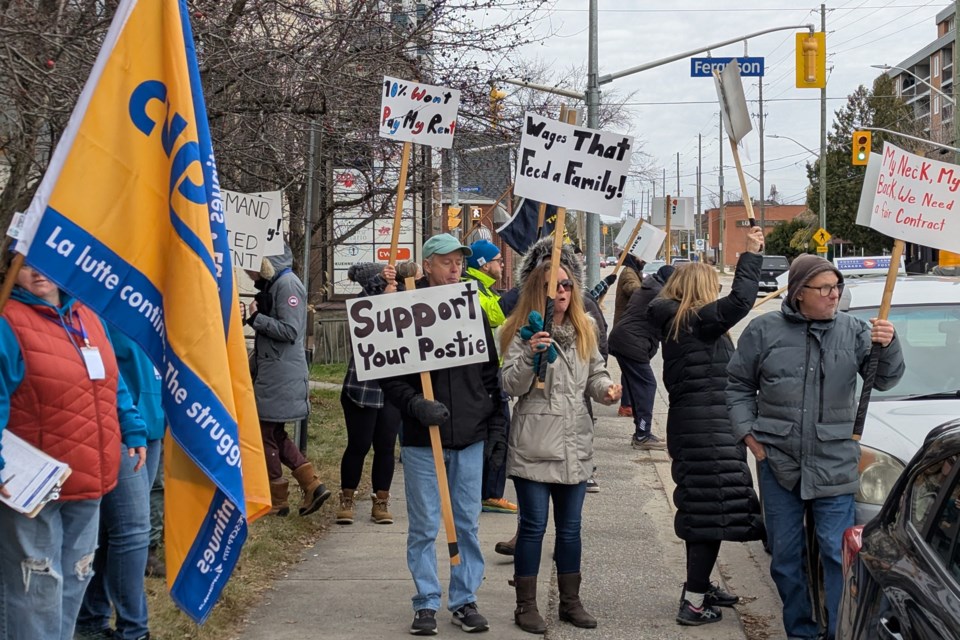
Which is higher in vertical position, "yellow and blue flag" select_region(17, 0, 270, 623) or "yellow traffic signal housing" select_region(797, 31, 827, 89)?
"yellow traffic signal housing" select_region(797, 31, 827, 89)

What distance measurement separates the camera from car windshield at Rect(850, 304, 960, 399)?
6.68 m

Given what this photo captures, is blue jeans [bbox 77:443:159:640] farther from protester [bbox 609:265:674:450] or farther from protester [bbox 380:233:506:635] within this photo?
protester [bbox 609:265:674:450]

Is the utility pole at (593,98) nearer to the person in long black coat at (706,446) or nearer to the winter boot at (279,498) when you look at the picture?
the winter boot at (279,498)

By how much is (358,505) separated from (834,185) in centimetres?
7238

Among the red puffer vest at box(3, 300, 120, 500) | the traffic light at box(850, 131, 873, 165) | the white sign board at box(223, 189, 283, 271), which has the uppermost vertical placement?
the traffic light at box(850, 131, 873, 165)

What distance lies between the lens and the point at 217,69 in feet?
26.7

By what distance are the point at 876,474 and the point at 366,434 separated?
3.76 m

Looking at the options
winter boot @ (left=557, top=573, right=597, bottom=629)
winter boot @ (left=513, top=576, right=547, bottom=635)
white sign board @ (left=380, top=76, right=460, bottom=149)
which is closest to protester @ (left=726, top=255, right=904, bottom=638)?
winter boot @ (left=557, top=573, right=597, bottom=629)

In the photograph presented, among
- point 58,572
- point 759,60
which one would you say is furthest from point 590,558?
point 759,60

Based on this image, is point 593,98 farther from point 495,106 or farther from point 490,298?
point 490,298

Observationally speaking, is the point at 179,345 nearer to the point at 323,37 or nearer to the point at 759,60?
the point at 323,37

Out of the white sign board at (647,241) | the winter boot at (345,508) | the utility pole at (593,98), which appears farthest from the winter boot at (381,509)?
the utility pole at (593,98)

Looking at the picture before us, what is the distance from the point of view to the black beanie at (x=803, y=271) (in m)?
5.47

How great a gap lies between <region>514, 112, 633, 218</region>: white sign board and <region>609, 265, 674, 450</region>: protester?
545cm
